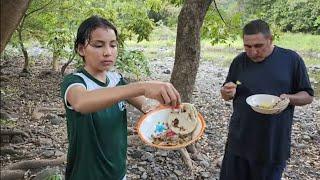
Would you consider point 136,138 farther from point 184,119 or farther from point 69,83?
point 69,83

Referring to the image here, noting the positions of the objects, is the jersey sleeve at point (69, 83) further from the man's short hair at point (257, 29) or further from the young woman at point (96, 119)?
the man's short hair at point (257, 29)

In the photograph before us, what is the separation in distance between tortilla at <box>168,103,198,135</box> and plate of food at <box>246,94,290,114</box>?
2.84 ft

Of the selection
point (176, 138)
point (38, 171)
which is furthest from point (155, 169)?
point (176, 138)

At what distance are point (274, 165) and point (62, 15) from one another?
8.51m

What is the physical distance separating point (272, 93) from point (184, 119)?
1195mm

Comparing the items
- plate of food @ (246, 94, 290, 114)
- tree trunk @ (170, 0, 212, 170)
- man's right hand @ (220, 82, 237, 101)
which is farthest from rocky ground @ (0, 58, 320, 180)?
plate of food @ (246, 94, 290, 114)

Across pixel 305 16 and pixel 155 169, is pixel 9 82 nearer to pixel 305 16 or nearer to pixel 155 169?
pixel 155 169

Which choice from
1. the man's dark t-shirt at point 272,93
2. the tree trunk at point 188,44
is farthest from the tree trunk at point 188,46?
the man's dark t-shirt at point 272,93

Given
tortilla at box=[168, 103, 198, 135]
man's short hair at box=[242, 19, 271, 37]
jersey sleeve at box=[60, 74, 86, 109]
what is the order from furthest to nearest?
1. man's short hair at box=[242, 19, 271, 37]
2. tortilla at box=[168, 103, 198, 135]
3. jersey sleeve at box=[60, 74, 86, 109]

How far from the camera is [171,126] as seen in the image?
1881 millimetres

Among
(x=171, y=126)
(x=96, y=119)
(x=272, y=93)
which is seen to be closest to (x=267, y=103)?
(x=272, y=93)

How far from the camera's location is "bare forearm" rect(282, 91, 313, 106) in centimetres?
269

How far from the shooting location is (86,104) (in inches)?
55.6

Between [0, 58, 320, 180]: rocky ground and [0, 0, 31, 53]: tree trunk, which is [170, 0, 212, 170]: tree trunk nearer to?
[0, 58, 320, 180]: rocky ground
